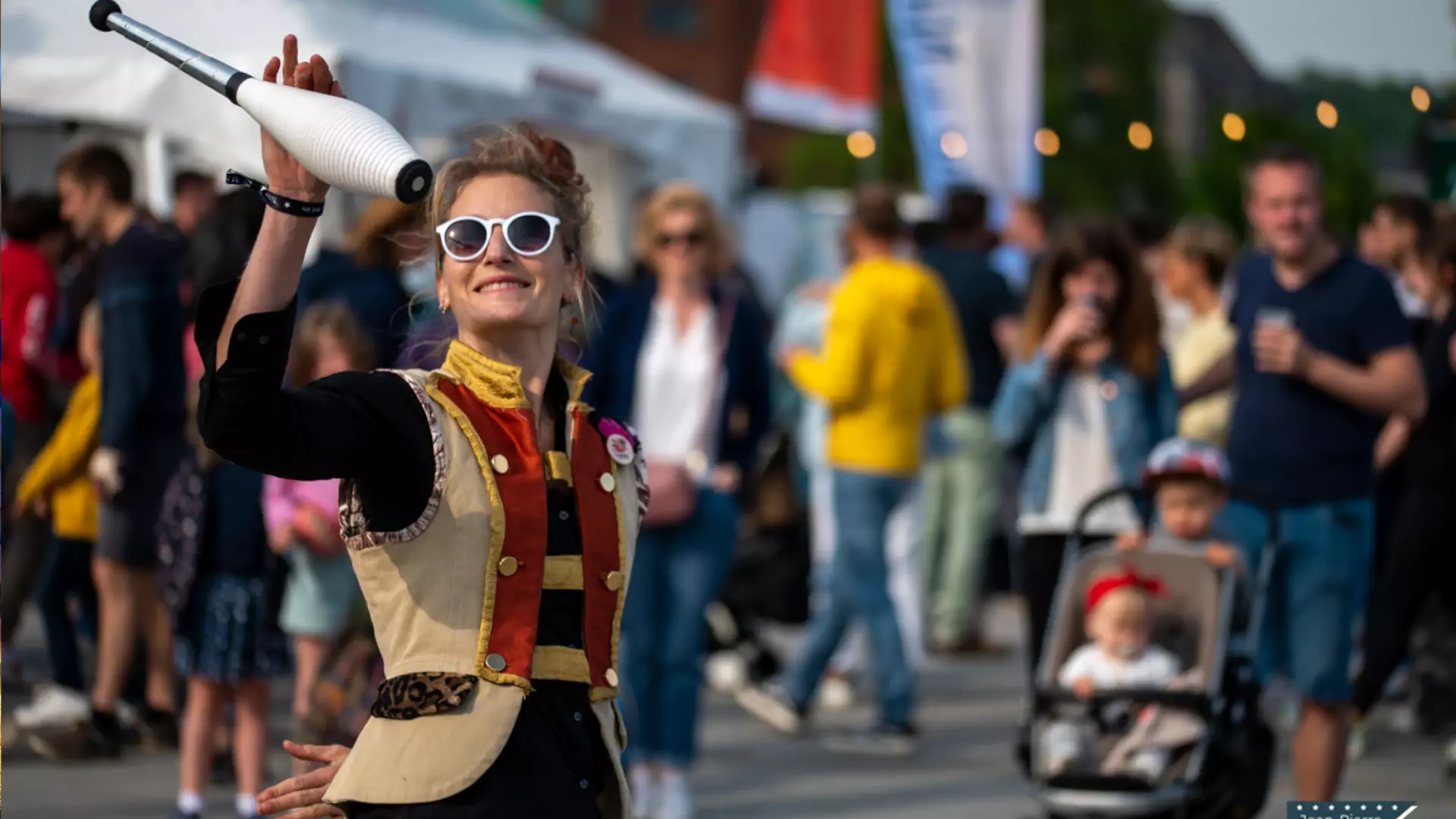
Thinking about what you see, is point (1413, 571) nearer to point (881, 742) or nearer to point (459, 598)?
point (881, 742)

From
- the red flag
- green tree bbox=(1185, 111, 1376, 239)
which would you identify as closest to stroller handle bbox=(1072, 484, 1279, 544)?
the red flag

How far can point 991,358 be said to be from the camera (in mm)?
11586

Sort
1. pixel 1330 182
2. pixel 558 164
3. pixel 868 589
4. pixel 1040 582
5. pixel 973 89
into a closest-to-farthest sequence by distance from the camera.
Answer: pixel 558 164 < pixel 1040 582 < pixel 868 589 < pixel 973 89 < pixel 1330 182

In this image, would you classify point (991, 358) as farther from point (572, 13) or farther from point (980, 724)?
point (572, 13)

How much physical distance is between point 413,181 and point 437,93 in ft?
33.2

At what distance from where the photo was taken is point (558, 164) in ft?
11.1

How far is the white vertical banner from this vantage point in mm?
15578

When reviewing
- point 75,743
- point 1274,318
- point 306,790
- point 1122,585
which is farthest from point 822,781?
point 306,790

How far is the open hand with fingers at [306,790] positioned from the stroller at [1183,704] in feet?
11.4

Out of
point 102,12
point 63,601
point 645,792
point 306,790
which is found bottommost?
point 645,792

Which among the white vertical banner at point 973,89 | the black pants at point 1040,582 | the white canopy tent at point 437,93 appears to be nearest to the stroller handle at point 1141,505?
the black pants at point 1040,582

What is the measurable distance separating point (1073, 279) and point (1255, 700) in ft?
5.97

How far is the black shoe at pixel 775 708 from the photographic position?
9.10 meters

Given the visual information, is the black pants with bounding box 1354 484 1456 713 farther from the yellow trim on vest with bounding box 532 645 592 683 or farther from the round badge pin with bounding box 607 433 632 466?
the yellow trim on vest with bounding box 532 645 592 683
